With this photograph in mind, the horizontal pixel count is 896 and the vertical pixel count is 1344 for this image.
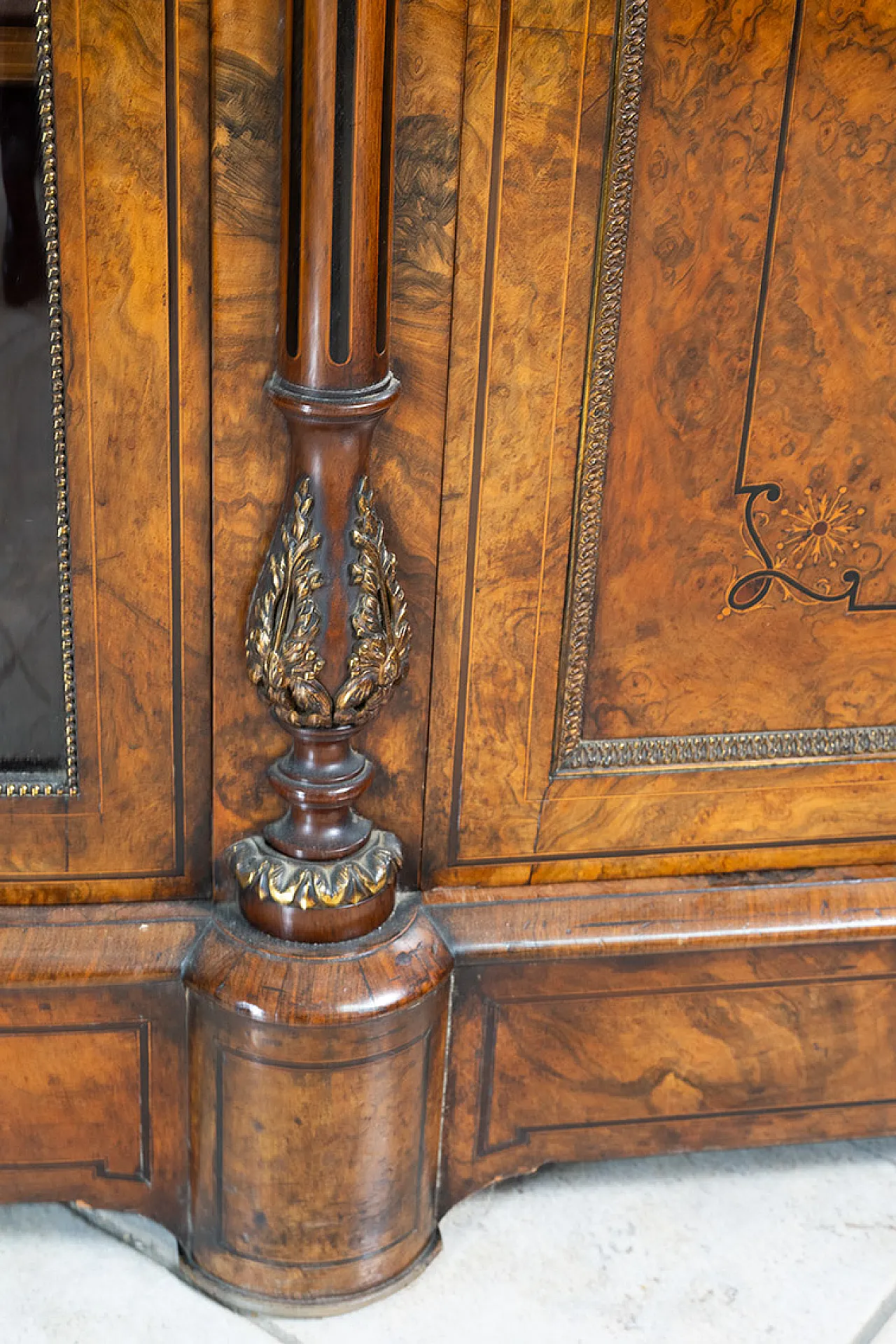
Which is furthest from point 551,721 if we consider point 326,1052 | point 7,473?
point 7,473

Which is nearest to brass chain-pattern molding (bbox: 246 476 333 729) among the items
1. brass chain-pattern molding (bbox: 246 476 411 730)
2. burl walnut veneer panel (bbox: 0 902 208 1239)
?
brass chain-pattern molding (bbox: 246 476 411 730)

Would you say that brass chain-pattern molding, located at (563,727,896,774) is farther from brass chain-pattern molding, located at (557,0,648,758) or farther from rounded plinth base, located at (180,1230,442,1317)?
rounded plinth base, located at (180,1230,442,1317)

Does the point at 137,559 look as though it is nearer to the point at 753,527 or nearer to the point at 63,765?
the point at 63,765

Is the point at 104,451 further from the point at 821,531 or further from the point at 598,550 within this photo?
the point at 821,531

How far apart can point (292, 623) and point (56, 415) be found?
0.22 meters

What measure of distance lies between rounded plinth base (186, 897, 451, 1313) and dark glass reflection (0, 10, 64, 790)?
0.68ft

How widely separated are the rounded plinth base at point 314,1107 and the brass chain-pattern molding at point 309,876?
4 cm

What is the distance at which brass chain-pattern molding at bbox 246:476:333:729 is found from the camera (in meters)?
1.06

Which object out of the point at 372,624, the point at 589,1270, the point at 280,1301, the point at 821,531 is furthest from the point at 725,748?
the point at 280,1301

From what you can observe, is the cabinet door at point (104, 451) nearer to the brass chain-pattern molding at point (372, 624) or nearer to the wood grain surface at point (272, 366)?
the wood grain surface at point (272, 366)

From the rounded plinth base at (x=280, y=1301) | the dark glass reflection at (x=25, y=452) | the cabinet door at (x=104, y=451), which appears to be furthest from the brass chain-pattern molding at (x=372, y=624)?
the rounded plinth base at (x=280, y=1301)

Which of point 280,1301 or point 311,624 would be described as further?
point 280,1301

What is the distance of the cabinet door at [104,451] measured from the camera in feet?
3.16

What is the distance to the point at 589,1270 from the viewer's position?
1305mm
